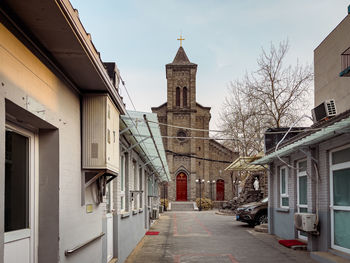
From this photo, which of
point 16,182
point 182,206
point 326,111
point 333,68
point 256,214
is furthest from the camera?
point 182,206

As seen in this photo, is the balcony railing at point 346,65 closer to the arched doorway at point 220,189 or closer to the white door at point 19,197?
the white door at point 19,197

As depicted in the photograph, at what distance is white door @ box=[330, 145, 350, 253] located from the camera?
9734mm

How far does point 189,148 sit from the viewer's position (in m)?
50.6

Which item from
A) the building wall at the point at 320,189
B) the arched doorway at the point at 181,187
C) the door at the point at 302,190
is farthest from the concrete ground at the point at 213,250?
the arched doorway at the point at 181,187

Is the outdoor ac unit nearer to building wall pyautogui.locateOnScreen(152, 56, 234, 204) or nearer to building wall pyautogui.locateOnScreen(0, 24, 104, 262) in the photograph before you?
building wall pyautogui.locateOnScreen(0, 24, 104, 262)

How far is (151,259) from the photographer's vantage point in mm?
11141

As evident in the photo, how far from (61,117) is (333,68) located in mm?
18114

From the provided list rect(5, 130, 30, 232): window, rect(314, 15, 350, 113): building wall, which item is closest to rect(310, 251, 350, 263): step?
rect(5, 130, 30, 232): window

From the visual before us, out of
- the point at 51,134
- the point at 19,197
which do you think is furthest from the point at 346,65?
the point at 19,197

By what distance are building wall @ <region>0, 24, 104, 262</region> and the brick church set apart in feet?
142

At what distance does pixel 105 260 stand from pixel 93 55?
437cm

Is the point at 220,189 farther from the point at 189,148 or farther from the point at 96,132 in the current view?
the point at 96,132

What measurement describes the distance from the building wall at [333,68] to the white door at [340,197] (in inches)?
350

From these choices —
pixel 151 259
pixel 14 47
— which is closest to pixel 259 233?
pixel 151 259
